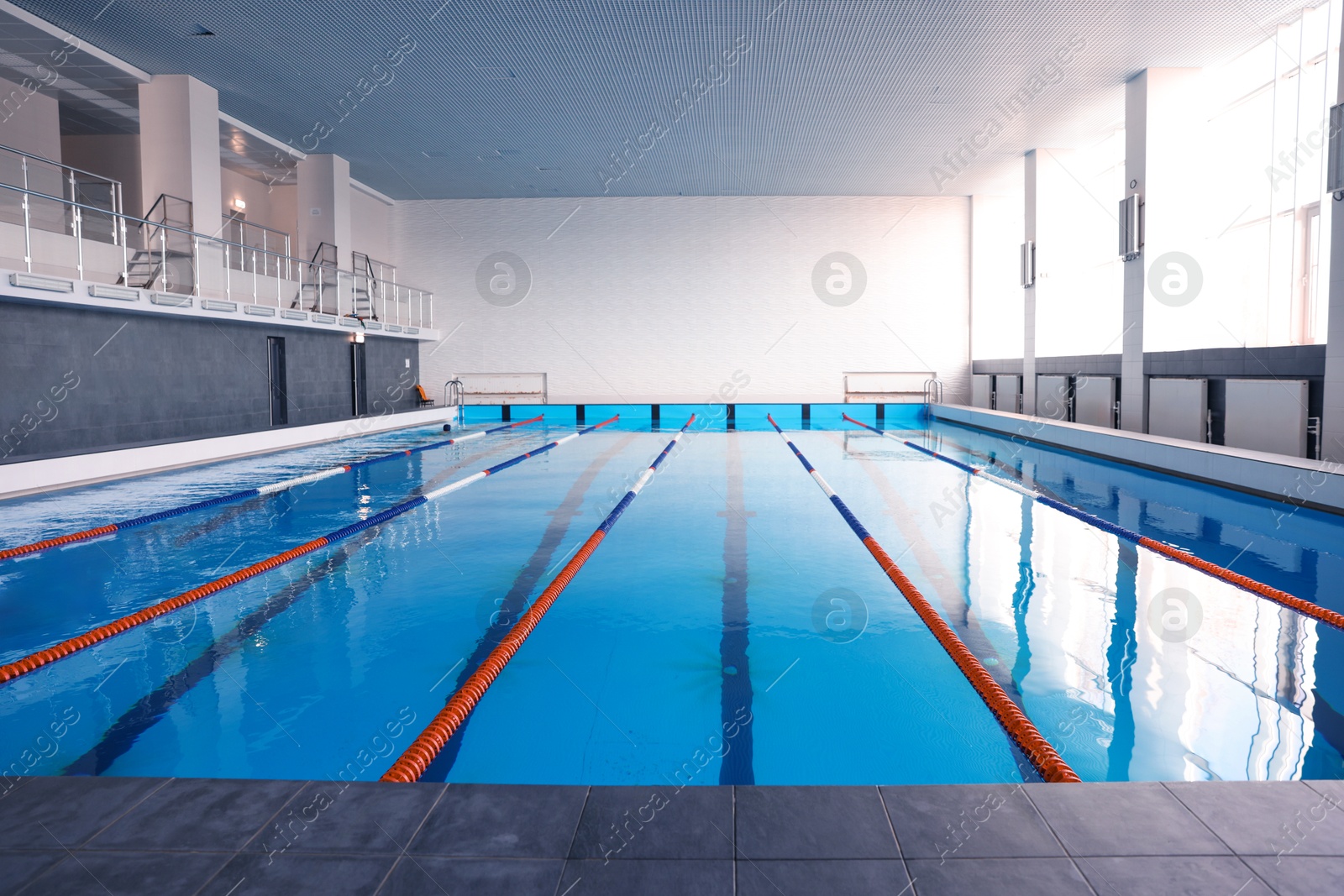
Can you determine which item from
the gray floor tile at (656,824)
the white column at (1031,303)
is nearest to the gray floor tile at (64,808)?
the gray floor tile at (656,824)

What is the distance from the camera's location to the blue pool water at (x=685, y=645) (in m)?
2.27

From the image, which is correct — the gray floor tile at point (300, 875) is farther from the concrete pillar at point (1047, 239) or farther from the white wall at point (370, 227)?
the white wall at point (370, 227)

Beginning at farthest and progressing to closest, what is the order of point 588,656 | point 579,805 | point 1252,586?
point 1252,586 → point 588,656 → point 579,805

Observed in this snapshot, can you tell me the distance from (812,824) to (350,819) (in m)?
0.96

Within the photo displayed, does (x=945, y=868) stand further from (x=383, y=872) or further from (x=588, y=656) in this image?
(x=588, y=656)

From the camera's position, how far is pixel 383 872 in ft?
4.72

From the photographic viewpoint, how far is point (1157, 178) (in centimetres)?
888

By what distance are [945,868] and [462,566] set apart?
328cm

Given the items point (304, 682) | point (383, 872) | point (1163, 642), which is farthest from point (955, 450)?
point (383, 872)

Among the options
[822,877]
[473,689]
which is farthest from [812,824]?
[473,689]

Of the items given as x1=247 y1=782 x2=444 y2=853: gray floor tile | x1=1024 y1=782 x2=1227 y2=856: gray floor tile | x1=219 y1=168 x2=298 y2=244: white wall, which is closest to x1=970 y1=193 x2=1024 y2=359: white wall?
x1=219 y1=168 x2=298 y2=244: white wall

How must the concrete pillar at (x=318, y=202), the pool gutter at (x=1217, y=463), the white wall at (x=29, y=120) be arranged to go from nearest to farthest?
the pool gutter at (x=1217, y=463), the white wall at (x=29, y=120), the concrete pillar at (x=318, y=202)

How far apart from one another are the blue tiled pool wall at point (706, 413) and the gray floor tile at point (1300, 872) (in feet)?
43.1

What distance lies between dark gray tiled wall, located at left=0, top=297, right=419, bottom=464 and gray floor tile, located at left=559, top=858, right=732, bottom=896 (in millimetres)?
7472
